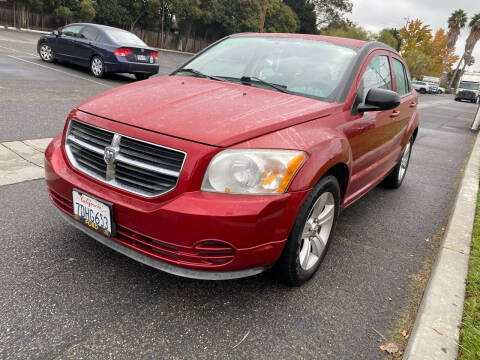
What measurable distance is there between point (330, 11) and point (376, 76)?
63464 millimetres

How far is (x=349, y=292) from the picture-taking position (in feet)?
9.17

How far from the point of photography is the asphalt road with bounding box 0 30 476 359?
2.09 meters

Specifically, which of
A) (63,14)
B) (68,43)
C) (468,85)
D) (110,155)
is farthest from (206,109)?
(468,85)

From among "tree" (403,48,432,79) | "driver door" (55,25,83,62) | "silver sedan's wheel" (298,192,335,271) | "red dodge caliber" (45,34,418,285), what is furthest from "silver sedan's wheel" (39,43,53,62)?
"tree" (403,48,432,79)

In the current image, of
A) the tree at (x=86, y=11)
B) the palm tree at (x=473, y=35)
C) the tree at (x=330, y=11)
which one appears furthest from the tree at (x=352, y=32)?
the tree at (x=86, y=11)

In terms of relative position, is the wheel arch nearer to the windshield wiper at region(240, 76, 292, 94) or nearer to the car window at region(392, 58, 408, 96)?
the windshield wiper at region(240, 76, 292, 94)

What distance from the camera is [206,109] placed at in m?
2.49

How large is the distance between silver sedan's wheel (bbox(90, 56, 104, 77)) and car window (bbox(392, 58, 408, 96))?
29.2ft

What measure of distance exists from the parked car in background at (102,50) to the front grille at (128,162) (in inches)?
363

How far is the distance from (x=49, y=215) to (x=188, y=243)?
1827 millimetres

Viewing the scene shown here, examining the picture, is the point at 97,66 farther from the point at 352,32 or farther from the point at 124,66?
the point at 352,32

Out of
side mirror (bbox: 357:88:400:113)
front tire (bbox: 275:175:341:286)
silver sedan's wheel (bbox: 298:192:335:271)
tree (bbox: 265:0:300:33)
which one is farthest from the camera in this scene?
tree (bbox: 265:0:300:33)

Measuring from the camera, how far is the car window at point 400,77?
4.39 metres

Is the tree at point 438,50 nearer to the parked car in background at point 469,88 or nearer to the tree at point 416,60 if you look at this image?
the tree at point 416,60
